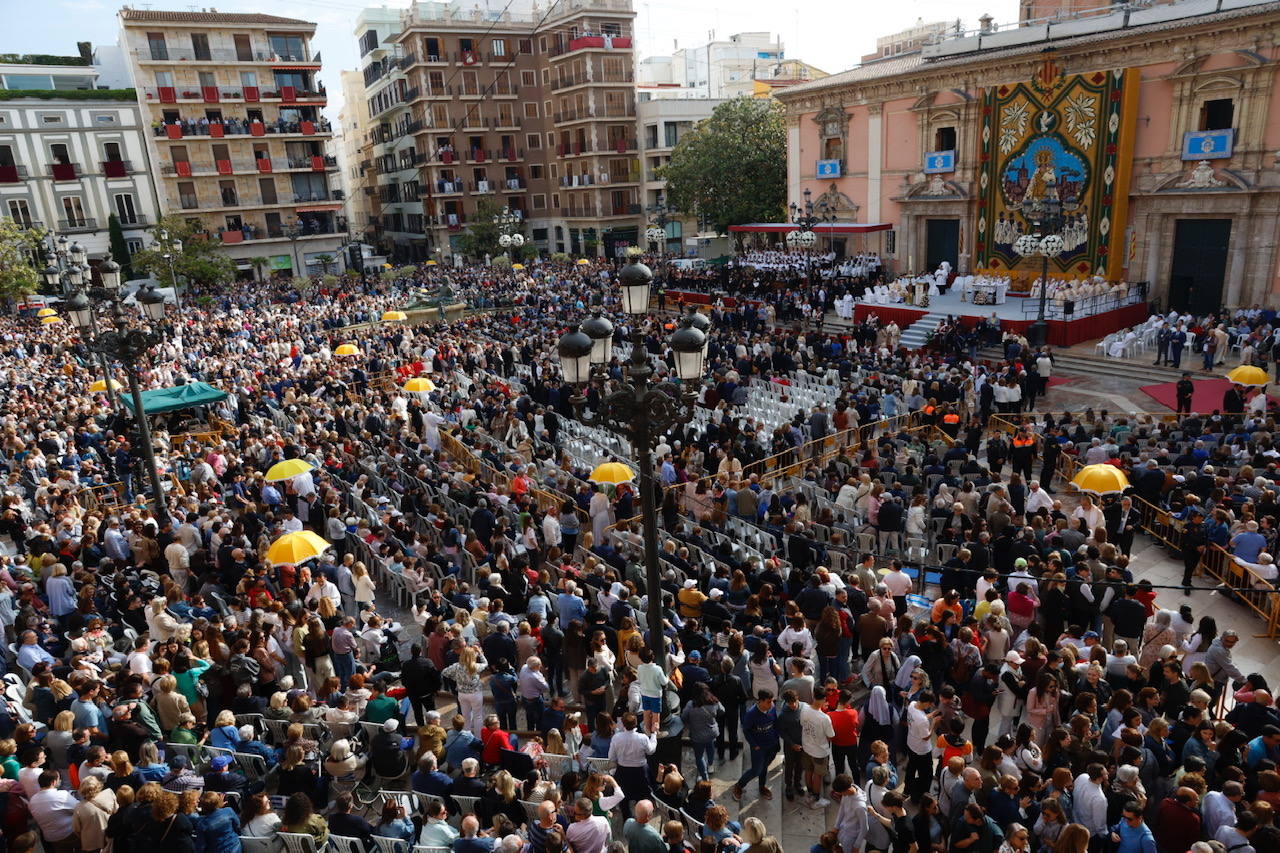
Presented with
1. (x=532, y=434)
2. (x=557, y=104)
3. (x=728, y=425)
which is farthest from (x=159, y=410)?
(x=557, y=104)

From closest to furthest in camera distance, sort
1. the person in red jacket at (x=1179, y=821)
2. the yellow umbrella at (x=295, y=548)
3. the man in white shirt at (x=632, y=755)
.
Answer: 1. the person in red jacket at (x=1179, y=821)
2. the man in white shirt at (x=632, y=755)
3. the yellow umbrella at (x=295, y=548)

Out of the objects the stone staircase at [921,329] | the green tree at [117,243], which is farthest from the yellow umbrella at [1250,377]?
the green tree at [117,243]

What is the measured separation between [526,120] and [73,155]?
90.7ft

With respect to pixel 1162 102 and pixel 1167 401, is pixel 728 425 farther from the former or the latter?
pixel 1162 102

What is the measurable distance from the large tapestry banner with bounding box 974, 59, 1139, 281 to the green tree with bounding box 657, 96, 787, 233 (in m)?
14.6

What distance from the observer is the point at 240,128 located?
51.3m

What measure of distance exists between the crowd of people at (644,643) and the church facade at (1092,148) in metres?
13.8

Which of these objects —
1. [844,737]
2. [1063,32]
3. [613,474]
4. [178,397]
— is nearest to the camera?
[844,737]

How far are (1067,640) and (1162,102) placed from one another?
25344mm

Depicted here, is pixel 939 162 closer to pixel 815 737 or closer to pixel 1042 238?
pixel 1042 238

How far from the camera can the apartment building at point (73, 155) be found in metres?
46.3

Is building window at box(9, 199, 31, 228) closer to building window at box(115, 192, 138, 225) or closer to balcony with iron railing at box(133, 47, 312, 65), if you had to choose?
building window at box(115, 192, 138, 225)

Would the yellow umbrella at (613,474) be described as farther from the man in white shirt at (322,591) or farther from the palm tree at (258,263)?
the palm tree at (258,263)

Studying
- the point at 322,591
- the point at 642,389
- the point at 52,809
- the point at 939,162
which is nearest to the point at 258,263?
the point at 939,162
